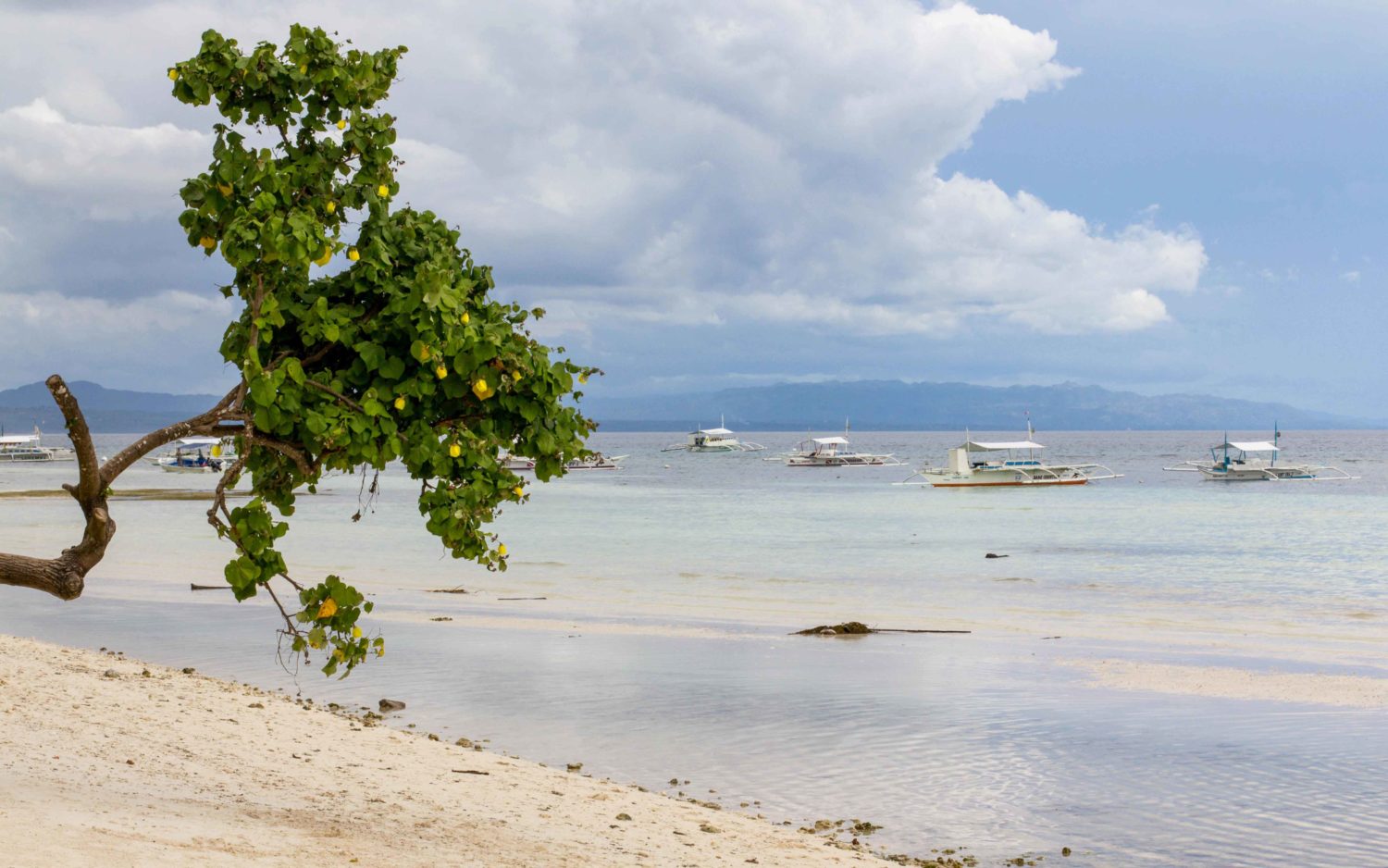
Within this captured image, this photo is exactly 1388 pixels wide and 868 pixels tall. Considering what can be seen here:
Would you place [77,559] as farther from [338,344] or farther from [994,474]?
[994,474]

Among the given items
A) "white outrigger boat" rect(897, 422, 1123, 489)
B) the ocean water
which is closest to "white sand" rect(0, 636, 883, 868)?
the ocean water

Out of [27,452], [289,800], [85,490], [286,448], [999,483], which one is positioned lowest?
[289,800]

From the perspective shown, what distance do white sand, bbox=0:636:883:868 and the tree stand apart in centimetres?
166

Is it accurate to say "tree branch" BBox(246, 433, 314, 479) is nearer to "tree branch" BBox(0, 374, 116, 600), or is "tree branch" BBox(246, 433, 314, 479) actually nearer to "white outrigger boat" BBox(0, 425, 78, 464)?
"tree branch" BBox(0, 374, 116, 600)

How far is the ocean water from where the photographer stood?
1230 centimetres

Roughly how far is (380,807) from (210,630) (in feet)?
46.3

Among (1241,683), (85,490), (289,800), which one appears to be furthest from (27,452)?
(85,490)

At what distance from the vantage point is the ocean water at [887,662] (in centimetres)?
1230

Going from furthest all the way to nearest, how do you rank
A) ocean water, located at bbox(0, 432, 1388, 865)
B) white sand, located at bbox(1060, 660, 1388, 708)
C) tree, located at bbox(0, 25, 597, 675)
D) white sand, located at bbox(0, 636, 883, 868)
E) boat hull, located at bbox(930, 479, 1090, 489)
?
boat hull, located at bbox(930, 479, 1090, 489)
white sand, located at bbox(1060, 660, 1388, 708)
ocean water, located at bbox(0, 432, 1388, 865)
white sand, located at bbox(0, 636, 883, 868)
tree, located at bbox(0, 25, 597, 675)

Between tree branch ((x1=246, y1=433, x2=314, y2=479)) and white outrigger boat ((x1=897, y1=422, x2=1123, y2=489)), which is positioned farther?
Result: white outrigger boat ((x1=897, y1=422, x2=1123, y2=489))

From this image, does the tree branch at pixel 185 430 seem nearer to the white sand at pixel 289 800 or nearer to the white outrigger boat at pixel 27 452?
the white sand at pixel 289 800

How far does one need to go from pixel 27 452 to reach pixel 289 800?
188384 millimetres

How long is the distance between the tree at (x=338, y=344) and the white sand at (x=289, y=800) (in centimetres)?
166

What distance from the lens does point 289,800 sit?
10477 millimetres
